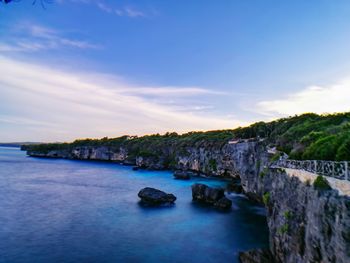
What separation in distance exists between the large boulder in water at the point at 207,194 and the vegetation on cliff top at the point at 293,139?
36.2 ft

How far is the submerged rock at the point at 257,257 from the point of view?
Result: 1873 centimetres

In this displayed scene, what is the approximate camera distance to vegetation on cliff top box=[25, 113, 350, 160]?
17255 millimetres

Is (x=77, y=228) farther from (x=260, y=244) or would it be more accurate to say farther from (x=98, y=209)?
(x=260, y=244)

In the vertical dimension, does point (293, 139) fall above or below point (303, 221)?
above

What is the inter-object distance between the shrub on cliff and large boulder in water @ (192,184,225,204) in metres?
30.0

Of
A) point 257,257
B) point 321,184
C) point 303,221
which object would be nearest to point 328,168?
point 321,184

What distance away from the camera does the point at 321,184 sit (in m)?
11.2

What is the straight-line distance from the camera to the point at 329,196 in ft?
33.5

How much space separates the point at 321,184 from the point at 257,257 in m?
10.2

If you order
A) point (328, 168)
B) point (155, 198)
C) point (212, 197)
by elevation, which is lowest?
point (155, 198)

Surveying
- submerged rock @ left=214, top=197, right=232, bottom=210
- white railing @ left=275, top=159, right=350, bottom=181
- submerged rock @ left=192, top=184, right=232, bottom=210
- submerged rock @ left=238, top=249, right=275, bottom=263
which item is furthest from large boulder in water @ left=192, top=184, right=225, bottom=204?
submerged rock @ left=238, top=249, right=275, bottom=263

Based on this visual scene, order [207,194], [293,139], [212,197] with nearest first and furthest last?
[293,139]
[212,197]
[207,194]

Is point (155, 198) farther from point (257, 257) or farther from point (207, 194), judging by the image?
point (257, 257)

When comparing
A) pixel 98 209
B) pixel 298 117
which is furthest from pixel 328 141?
pixel 298 117
